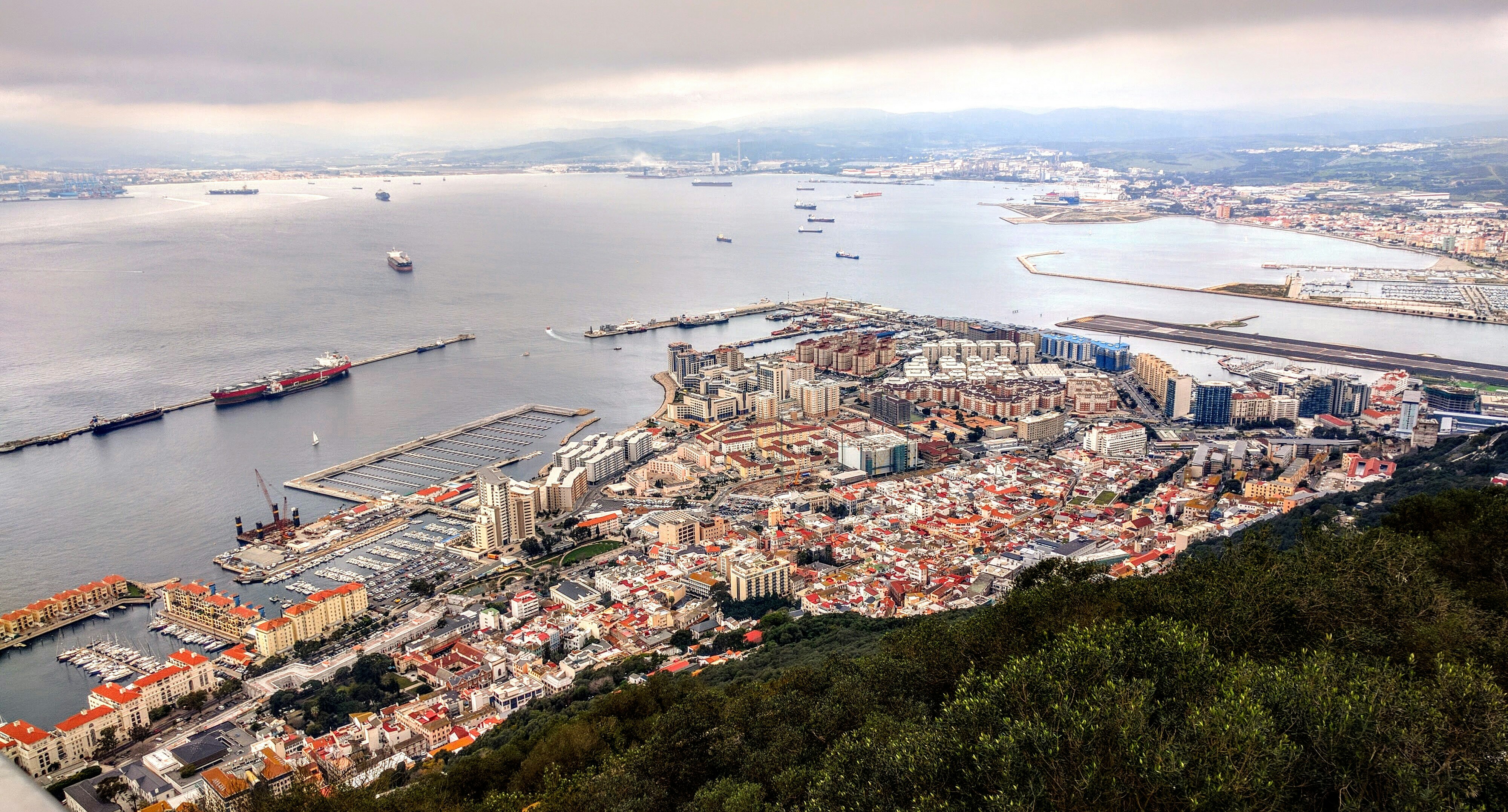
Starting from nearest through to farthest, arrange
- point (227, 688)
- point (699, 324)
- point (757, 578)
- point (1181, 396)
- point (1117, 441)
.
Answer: point (227, 688) < point (757, 578) < point (1117, 441) < point (1181, 396) < point (699, 324)

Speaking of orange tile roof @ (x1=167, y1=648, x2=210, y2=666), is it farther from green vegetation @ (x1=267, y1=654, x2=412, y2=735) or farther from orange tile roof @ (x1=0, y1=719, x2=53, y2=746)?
orange tile roof @ (x1=0, y1=719, x2=53, y2=746)

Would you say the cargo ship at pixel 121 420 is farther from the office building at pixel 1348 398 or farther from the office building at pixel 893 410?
the office building at pixel 1348 398

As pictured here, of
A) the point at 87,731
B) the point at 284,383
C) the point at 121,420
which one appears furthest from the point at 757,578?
the point at 284,383

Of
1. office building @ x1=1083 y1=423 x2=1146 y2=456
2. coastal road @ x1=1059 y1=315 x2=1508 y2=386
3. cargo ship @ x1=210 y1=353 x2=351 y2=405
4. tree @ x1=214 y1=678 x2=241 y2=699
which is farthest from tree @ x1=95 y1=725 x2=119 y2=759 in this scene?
coastal road @ x1=1059 y1=315 x2=1508 y2=386

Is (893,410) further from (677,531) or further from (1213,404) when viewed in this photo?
(677,531)

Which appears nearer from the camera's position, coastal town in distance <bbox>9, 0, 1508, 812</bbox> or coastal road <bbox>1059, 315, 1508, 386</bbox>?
coastal town in distance <bbox>9, 0, 1508, 812</bbox>

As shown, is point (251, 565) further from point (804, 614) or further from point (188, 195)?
point (188, 195)

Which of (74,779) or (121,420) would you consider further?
(121,420)
